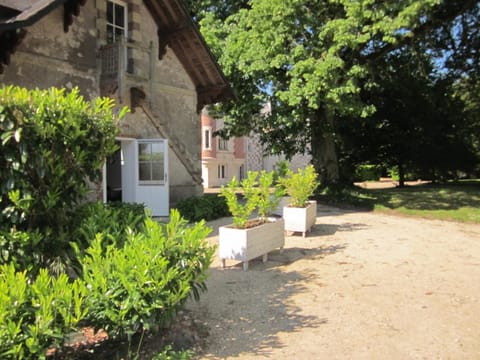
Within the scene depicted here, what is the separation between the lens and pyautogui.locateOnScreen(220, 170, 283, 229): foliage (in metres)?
6.37

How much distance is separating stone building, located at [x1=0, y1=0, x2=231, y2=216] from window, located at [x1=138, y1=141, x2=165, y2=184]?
29 mm

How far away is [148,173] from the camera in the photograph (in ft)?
39.0

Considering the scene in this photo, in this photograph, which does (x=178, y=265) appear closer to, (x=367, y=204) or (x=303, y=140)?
(x=367, y=204)

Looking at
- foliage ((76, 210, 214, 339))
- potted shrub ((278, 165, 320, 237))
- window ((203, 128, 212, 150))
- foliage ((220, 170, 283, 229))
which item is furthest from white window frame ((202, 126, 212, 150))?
foliage ((76, 210, 214, 339))

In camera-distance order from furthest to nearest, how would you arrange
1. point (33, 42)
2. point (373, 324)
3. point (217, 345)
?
point (33, 42), point (373, 324), point (217, 345)

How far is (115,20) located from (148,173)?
4617 millimetres

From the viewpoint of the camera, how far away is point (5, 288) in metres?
2.69

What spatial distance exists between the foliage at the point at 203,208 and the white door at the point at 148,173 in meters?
0.69

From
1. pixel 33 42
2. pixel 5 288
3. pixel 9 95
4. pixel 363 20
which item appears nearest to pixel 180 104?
pixel 33 42

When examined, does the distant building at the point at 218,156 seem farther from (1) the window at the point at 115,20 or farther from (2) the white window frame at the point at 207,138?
(1) the window at the point at 115,20

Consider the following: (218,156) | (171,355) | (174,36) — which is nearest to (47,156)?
(171,355)

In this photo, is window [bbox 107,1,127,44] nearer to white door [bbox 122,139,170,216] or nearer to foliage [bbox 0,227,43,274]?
white door [bbox 122,139,170,216]

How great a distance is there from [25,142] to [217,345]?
2.50m

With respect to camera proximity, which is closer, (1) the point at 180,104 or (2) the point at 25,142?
(2) the point at 25,142
